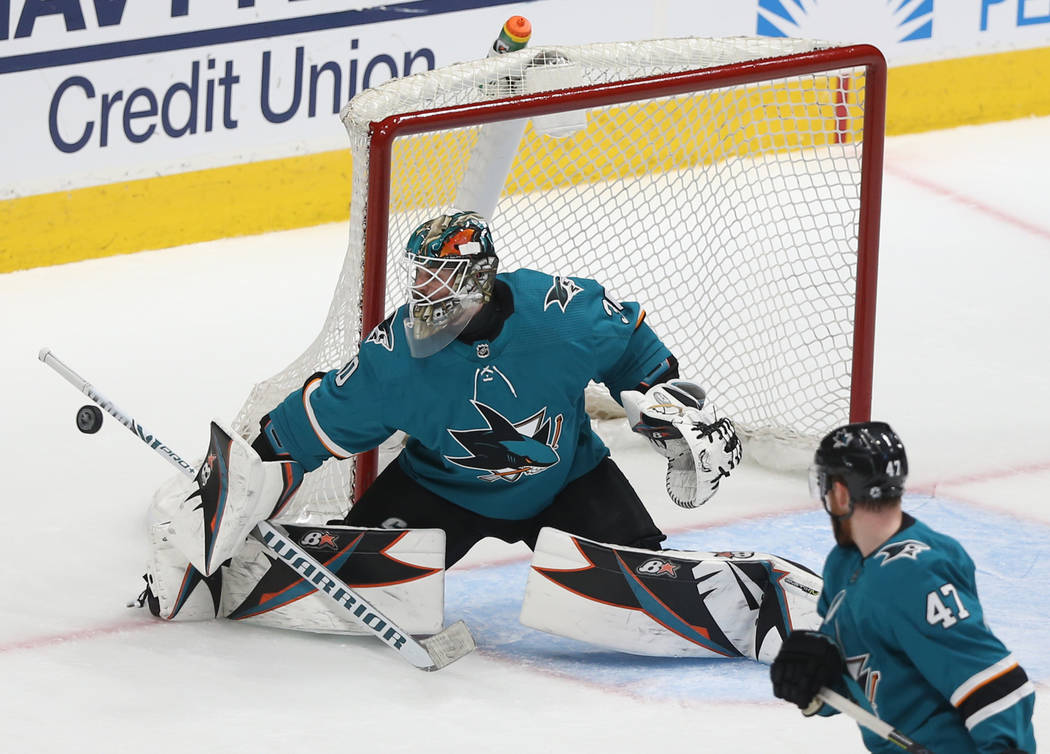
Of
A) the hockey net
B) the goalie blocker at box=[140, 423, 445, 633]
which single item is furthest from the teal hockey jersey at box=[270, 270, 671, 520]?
the hockey net

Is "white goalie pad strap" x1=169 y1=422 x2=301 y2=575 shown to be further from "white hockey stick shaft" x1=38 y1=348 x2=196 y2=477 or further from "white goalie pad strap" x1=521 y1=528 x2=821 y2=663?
"white goalie pad strap" x1=521 y1=528 x2=821 y2=663

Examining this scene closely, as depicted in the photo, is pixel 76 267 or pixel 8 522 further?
pixel 76 267

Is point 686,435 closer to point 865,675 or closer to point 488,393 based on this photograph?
point 488,393

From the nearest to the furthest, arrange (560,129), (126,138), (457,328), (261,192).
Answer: (457,328) < (560,129) < (126,138) < (261,192)

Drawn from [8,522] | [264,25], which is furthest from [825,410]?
[264,25]

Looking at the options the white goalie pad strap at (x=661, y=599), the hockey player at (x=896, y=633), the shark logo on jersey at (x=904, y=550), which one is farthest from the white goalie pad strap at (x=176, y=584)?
the shark logo on jersey at (x=904, y=550)

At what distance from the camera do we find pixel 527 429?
3.42 meters

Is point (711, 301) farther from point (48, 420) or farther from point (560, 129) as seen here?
point (48, 420)

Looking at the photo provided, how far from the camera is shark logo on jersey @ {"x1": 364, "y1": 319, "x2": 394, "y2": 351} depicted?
337 centimetres

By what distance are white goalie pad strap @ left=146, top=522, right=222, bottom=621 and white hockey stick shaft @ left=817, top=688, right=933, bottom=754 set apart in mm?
1647

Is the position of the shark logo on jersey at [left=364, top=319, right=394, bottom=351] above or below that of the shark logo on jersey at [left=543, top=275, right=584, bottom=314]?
below

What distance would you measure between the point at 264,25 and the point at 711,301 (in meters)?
1.72

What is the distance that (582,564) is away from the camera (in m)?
3.48

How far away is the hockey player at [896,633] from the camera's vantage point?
83.8 inches
